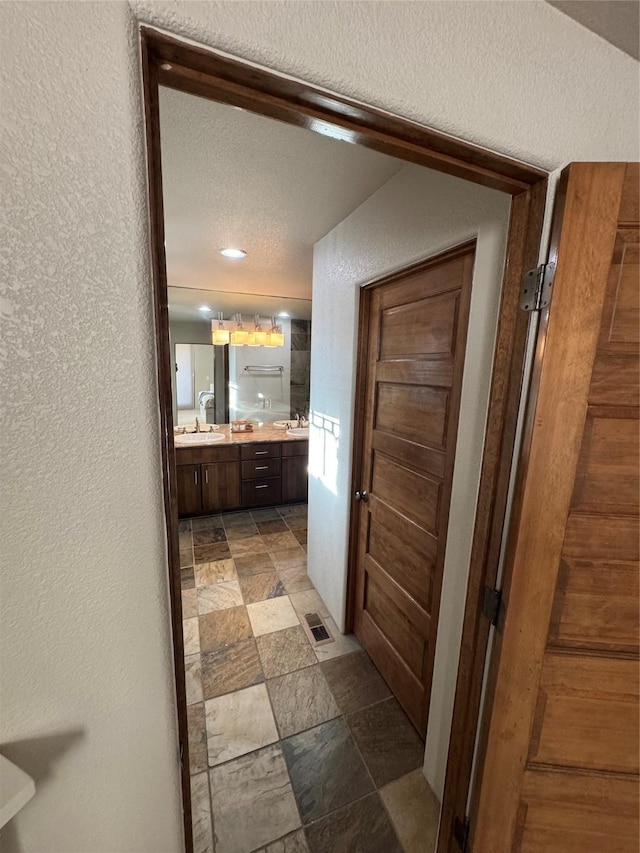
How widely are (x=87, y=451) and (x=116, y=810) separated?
705mm

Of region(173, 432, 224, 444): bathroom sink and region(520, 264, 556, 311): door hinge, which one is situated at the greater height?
region(520, 264, 556, 311): door hinge

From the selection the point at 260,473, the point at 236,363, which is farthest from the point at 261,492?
the point at 236,363

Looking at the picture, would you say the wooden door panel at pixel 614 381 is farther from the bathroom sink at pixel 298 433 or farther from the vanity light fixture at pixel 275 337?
the vanity light fixture at pixel 275 337

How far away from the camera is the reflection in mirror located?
3447 mm

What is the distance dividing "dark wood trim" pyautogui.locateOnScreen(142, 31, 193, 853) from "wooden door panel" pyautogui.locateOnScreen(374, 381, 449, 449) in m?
0.98

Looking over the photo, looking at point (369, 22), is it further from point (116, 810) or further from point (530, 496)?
point (116, 810)

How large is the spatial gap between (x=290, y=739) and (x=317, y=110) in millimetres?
2170

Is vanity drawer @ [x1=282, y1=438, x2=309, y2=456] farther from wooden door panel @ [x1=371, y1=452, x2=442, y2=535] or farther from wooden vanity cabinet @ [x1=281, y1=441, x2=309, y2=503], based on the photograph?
wooden door panel @ [x1=371, y1=452, x2=442, y2=535]

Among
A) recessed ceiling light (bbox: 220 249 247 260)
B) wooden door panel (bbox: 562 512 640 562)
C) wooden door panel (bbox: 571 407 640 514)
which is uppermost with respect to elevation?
recessed ceiling light (bbox: 220 249 247 260)

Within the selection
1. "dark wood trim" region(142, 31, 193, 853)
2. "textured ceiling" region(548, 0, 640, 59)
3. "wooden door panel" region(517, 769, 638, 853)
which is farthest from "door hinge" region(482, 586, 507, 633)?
"textured ceiling" region(548, 0, 640, 59)

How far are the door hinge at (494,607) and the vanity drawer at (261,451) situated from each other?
2876mm

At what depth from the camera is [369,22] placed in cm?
56

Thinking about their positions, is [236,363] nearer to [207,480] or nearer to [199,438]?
[199,438]

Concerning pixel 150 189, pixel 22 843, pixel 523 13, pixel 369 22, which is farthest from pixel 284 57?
pixel 22 843
